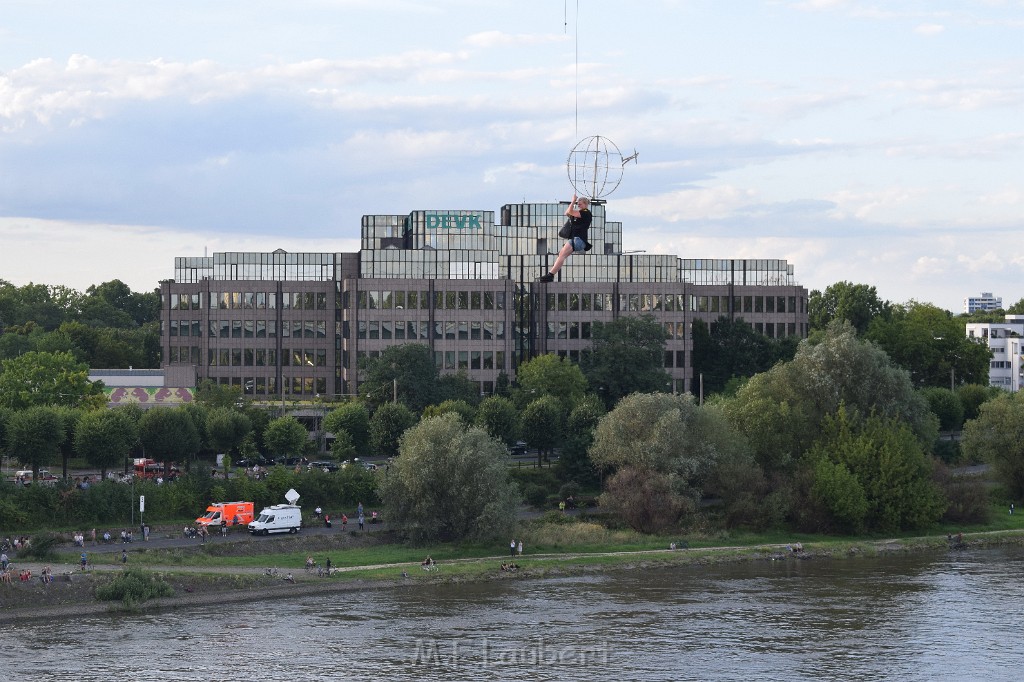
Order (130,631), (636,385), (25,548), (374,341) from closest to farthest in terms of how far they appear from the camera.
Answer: (130,631)
(25,548)
(636,385)
(374,341)

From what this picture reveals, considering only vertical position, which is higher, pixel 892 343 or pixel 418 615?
pixel 892 343

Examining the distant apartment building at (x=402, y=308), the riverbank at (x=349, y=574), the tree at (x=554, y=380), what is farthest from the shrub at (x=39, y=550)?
the distant apartment building at (x=402, y=308)

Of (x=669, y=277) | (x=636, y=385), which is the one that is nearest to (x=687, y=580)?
(x=636, y=385)

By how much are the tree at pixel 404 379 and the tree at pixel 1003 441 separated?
58528 millimetres

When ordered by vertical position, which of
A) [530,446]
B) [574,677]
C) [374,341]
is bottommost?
[574,677]

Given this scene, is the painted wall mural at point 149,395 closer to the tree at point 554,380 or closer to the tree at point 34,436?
the tree at point 554,380

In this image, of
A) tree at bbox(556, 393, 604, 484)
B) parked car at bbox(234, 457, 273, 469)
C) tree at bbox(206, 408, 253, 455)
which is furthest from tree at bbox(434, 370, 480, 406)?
tree at bbox(206, 408, 253, 455)

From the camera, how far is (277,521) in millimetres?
101375

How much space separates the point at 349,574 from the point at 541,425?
45.4 meters

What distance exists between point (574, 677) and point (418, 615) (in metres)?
16.9

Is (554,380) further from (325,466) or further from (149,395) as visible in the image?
(149,395)

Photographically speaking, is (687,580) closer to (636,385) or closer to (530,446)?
(530,446)

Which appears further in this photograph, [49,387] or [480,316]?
[480,316]

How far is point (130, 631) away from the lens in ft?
246
